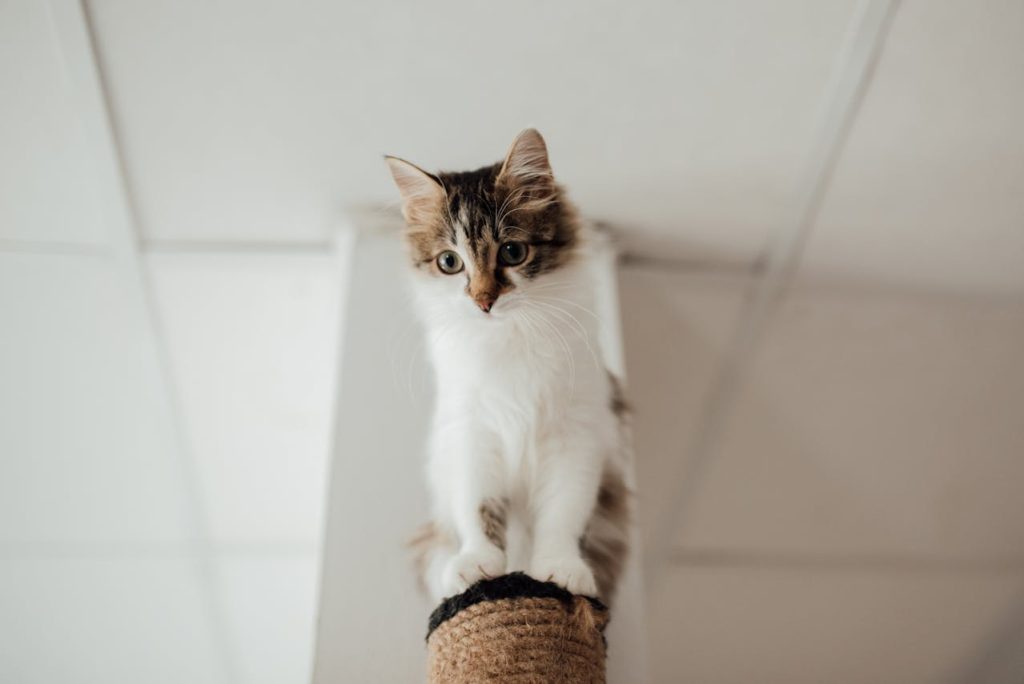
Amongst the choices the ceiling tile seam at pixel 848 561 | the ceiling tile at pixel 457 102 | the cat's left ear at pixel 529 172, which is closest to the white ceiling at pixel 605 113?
the ceiling tile at pixel 457 102

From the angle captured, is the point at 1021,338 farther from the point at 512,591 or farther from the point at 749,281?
the point at 512,591

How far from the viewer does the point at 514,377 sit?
3.84 ft

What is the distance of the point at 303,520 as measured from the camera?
212cm

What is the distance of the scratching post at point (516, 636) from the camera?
875mm

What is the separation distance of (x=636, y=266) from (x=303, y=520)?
1.26 m

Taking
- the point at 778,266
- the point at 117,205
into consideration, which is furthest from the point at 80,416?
the point at 778,266

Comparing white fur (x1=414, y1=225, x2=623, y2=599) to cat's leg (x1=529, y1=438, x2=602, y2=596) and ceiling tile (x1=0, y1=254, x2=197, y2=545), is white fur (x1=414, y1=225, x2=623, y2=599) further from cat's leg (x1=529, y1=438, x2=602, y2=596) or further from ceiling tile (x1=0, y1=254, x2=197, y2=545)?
ceiling tile (x1=0, y1=254, x2=197, y2=545)

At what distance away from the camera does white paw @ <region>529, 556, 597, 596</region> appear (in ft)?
3.28

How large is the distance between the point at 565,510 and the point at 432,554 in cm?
27

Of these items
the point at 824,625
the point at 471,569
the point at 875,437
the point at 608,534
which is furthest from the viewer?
the point at 824,625

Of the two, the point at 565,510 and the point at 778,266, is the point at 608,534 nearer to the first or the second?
the point at 565,510

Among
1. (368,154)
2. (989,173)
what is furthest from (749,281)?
(368,154)

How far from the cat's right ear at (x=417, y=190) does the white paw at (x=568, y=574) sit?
62 cm

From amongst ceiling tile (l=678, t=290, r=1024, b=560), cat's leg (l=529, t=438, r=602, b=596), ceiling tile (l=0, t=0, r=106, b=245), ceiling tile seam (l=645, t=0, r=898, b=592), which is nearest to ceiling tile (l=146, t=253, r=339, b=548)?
ceiling tile (l=0, t=0, r=106, b=245)
